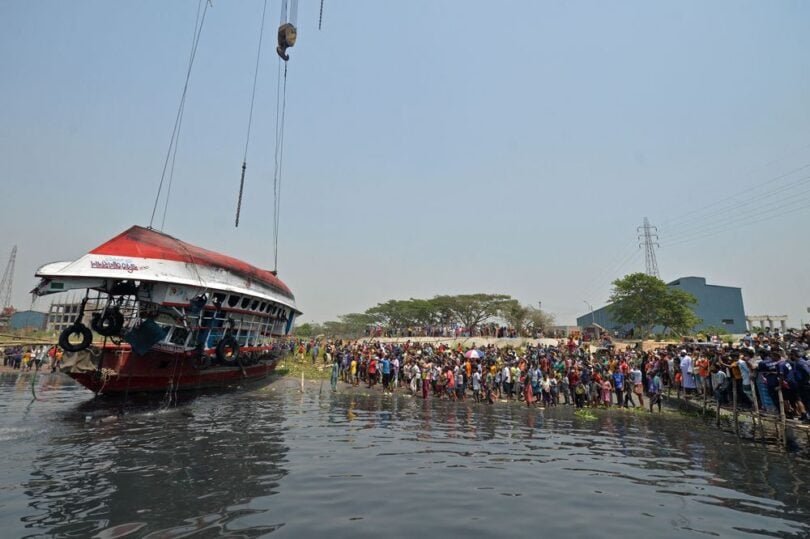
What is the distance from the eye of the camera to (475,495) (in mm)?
8258

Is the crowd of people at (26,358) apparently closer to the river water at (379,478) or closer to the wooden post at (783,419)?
the river water at (379,478)

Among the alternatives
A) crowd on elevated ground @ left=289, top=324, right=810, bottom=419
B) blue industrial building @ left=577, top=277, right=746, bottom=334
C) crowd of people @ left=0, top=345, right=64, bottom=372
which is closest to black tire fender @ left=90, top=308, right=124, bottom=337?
crowd on elevated ground @ left=289, top=324, right=810, bottom=419

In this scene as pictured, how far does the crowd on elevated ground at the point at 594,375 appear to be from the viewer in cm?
1516

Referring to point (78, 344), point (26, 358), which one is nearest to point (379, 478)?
point (78, 344)

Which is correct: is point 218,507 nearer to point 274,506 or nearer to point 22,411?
point 274,506

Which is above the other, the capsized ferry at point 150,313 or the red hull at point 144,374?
the capsized ferry at point 150,313

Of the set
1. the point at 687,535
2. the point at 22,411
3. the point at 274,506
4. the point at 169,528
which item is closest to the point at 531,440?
the point at 687,535

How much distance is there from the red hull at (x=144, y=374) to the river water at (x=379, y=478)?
1901 millimetres

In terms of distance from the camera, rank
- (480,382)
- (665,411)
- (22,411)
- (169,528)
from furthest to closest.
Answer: (480,382), (665,411), (22,411), (169,528)

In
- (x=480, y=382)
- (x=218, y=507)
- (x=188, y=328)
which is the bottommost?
(x=218, y=507)

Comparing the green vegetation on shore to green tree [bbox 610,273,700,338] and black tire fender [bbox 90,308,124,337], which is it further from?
green tree [bbox 610,273,700,338]

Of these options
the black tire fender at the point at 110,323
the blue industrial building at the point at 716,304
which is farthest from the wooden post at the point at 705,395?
the blue industrial building at the point at 716,304

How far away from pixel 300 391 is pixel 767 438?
20.6 metres

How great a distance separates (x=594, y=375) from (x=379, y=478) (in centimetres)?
1593
